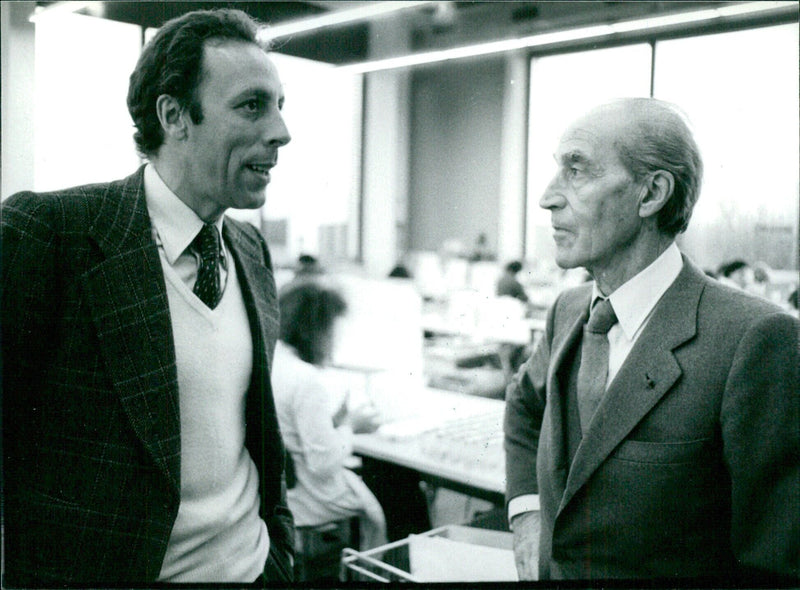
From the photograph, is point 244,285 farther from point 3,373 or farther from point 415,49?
point 415,49

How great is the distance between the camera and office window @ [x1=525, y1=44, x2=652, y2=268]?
1416mm

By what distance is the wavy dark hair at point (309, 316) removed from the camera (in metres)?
1.82

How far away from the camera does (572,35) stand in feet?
5.19

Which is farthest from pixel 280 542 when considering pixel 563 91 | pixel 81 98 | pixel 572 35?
pixel 572 35

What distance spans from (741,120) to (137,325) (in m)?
1.34

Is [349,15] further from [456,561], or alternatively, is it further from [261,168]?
[456,561]

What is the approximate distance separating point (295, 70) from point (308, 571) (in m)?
1.38

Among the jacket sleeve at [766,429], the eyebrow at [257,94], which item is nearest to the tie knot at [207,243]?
the eyebrow at [257,94]

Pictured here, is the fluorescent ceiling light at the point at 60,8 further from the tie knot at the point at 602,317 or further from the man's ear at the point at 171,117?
the tie knot at the point at 602,317

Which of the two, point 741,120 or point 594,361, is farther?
point 741,120

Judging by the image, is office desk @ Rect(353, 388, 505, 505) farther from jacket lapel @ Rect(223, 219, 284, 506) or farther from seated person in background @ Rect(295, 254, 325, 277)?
jacket lapel @ Rect(223, 219, 284, 506)

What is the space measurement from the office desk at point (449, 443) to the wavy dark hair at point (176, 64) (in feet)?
4.46

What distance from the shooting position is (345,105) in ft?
5.08

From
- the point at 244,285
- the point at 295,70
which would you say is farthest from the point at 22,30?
the point at 244,285
